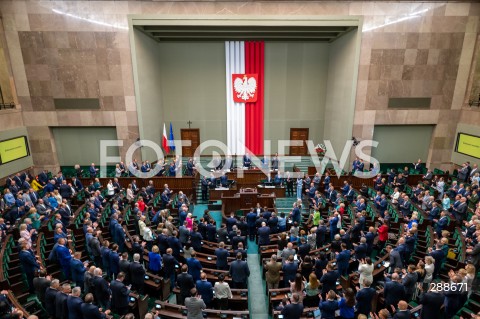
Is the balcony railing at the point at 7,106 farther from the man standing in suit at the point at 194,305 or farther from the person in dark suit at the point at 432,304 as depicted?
the person in dark suit at the point at 432,304

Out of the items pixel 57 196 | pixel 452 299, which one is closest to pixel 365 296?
pixel 452 299

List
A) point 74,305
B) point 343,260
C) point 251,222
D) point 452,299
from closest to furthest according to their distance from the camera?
point 74,305
point 452,299
point 343,260
point 251,222

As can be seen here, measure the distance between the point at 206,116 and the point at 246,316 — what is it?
1479cm

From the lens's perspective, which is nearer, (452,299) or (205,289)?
(452,299)

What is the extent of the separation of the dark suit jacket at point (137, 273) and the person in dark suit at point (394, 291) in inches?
191

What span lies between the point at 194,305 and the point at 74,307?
Result: 1.96 meters

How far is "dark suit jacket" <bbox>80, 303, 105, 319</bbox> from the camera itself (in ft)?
15.8

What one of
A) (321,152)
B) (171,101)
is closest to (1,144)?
(171,101)

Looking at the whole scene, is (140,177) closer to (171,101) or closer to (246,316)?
(171,101)

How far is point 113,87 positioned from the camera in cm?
1512

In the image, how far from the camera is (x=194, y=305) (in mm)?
5156

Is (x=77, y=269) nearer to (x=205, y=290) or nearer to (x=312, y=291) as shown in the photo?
(x=205, y=290)

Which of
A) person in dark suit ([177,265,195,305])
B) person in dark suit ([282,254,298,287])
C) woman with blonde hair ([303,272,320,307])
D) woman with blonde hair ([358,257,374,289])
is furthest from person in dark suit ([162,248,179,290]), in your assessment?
woman with blonde hair ([358,257,374,289])

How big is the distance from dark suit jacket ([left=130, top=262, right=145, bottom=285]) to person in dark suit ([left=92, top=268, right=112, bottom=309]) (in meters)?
0.57
